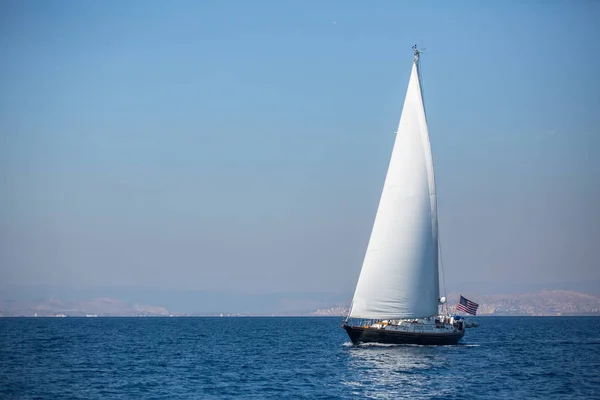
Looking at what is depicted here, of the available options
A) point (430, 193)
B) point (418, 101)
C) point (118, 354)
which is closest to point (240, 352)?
point (118, 354)

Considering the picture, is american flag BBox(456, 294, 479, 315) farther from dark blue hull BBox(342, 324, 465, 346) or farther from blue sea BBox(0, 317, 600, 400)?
dark blue hull BBox(342, 324, 465, 346)

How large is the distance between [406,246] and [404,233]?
1268mm

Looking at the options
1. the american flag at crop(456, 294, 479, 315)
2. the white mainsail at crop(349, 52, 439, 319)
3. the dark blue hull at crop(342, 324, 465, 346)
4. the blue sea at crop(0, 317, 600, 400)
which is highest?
the white mainsail at crop(349, 52, 439, 319)

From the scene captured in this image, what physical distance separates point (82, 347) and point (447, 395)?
54.6 m

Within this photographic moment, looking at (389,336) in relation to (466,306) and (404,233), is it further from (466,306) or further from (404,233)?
(466,306)

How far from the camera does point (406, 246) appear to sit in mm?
77938

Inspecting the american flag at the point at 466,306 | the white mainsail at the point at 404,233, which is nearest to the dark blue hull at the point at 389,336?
the white mainsail at the point at 404,233

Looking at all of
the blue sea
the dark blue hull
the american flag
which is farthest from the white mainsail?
the american flag

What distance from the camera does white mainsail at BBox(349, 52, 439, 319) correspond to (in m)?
77.5

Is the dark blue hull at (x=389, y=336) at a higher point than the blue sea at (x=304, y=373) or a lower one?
higher

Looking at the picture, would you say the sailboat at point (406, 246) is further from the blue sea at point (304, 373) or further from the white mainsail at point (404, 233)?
the blue sea at point (304, 373)

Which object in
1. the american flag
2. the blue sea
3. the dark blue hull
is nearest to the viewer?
the blue sea

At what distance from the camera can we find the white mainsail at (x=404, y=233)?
77500 mm

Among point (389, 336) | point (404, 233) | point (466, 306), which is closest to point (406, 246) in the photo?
point (404, 233)
